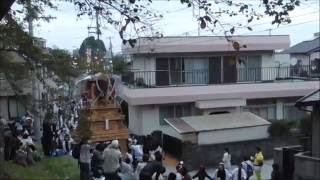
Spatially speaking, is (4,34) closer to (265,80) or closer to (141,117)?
Result: (141,117)

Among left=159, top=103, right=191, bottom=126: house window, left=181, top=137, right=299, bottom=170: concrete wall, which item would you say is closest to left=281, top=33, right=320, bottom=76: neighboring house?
left=159, top=103, right=191, bottom=126: house window

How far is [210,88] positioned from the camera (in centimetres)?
2741

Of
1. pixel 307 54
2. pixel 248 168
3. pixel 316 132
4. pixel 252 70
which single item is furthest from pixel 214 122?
pixel 307 54

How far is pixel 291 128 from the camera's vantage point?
2598cm

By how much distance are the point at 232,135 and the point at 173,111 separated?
4231 millimetres

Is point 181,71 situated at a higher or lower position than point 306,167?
higher

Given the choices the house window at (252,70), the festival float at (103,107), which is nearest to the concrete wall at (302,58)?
the house window at (252,70)

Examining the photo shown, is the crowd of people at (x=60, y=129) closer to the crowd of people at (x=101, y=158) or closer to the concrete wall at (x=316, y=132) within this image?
the crowd of people at (x=101, y=158)

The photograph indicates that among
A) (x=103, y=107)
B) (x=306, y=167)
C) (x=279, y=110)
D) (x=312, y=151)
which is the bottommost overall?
(x=306, y=167)

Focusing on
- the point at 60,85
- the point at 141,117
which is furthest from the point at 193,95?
the point at 60,85

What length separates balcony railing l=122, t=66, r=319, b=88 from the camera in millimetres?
27913

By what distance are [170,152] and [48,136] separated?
9389 millimetres

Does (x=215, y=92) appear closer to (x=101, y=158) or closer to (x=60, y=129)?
(x=60, y=129)

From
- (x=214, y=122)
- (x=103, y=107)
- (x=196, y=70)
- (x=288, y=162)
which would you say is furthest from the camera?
(x=196, y=70)
